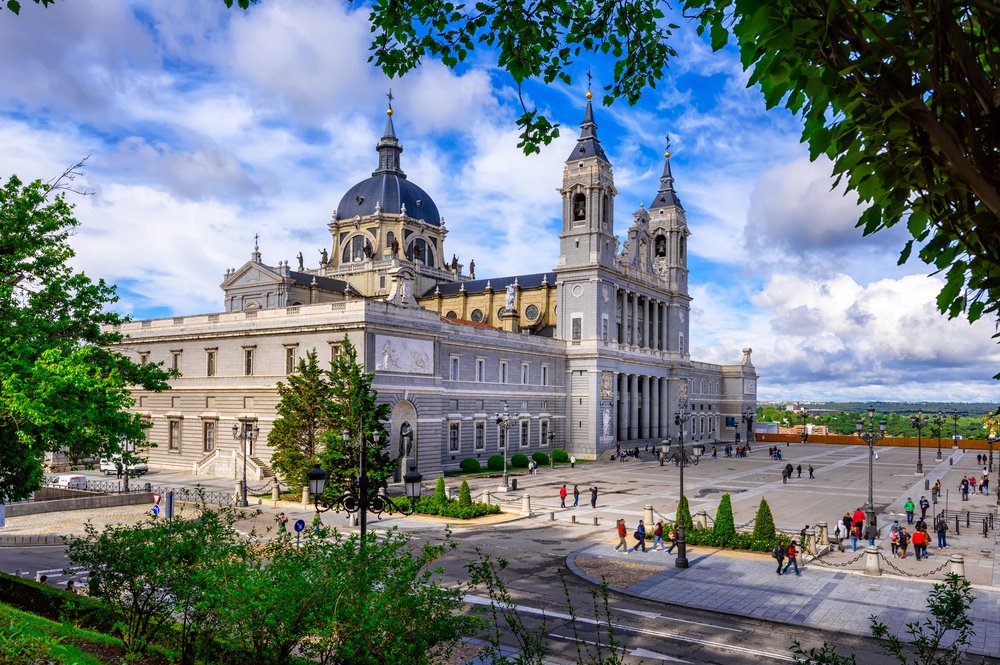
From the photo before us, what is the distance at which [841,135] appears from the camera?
466 centimetres

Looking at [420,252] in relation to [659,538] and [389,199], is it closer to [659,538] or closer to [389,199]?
[389,199]

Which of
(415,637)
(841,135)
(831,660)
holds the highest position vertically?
(841,135)

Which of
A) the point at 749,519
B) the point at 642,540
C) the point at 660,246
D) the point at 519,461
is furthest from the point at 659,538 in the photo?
the point at 660,246

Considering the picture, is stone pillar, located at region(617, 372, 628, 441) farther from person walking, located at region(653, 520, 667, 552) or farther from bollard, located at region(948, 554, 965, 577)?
bollard, located at region(948, 554, 965, 577)

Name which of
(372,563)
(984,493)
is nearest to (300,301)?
(984,493)

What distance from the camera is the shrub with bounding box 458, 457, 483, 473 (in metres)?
53.8

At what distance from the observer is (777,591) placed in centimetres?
2227

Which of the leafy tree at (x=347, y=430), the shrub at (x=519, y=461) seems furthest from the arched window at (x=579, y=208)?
the leafy tree at (x=347, y=430)

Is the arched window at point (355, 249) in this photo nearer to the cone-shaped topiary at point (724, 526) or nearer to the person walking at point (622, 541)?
the person walking at point (622, 541)

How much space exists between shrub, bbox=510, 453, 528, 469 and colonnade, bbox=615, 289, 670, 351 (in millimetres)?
19813

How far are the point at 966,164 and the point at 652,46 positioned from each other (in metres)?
6.58

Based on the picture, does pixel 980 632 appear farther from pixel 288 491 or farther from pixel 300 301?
pixel 300 301

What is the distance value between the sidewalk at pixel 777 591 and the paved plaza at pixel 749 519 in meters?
0.04

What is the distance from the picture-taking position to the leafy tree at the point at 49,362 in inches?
605
